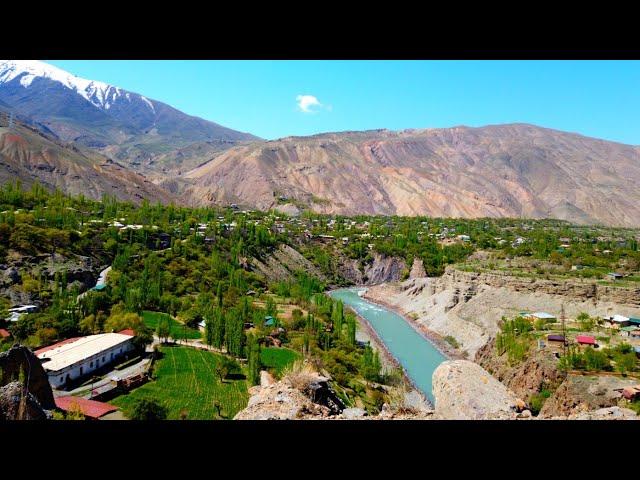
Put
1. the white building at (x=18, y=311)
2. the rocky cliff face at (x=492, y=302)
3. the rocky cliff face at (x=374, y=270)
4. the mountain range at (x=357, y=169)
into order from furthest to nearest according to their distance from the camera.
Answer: the mountain range at (x=357, y=169) < the rocky cliff face at (x=374, y=270) < the rocky cliff face at (x=492, y=302) < the white building at (x=18, y=311)

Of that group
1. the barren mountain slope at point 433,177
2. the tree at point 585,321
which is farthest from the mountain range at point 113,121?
the tree at point 585,321

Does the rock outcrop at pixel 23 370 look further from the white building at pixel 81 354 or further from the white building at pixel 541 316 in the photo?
the white building at pixel 541 316

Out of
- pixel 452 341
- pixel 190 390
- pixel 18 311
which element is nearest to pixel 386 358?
pixel 452 341

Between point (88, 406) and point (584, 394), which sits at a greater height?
point (584, 394)

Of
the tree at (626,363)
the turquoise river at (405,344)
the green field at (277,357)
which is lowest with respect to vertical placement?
the turquoise river at (405,344)

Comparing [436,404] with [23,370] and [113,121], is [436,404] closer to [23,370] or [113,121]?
[23,370]
